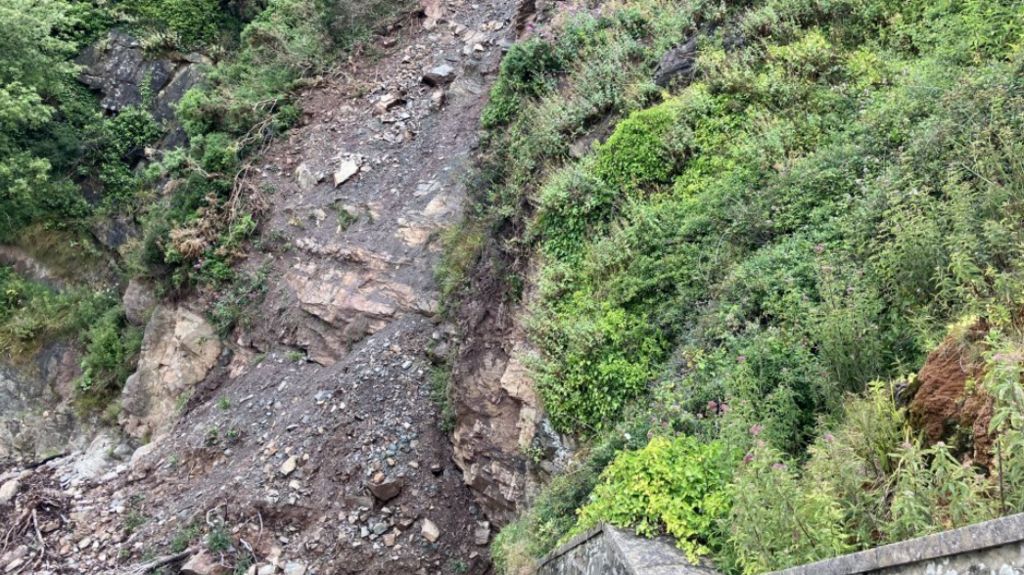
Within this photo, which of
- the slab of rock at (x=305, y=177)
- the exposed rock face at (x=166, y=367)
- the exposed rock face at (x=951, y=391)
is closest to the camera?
the exposed rock face at (x=951, y=391)

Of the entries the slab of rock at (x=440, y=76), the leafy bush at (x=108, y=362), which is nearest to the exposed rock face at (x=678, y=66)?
the slab of rock at (x=440, y=76)

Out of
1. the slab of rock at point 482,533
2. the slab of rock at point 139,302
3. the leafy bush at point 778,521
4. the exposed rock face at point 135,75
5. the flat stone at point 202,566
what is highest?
the exposed rock face at point 135,75

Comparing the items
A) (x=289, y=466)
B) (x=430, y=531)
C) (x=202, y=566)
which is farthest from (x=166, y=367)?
(x=430, y=531)

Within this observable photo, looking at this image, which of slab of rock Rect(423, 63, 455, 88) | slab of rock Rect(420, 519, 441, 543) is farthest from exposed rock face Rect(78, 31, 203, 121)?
slab of rock Rect(420, 519, 441, 543)

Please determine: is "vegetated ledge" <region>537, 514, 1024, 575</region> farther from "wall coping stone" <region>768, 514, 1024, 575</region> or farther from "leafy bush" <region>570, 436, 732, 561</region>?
"leafy bush" <region>570, 436, 732, 561</region>

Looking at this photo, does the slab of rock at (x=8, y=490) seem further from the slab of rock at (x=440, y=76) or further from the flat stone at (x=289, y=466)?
the slab of rock at (x=440, y=76)

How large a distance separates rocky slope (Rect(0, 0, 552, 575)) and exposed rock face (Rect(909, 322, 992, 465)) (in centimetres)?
415

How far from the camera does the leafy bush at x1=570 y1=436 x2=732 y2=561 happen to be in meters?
3.96

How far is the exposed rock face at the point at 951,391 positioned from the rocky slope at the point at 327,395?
4146mm

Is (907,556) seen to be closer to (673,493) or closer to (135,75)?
(673,493)

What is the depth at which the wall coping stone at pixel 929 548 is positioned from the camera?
2.12 m

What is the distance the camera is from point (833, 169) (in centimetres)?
583

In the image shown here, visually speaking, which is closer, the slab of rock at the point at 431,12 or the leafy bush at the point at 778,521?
the leafy bush at the point at 778,521

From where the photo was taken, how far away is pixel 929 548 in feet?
7.78
